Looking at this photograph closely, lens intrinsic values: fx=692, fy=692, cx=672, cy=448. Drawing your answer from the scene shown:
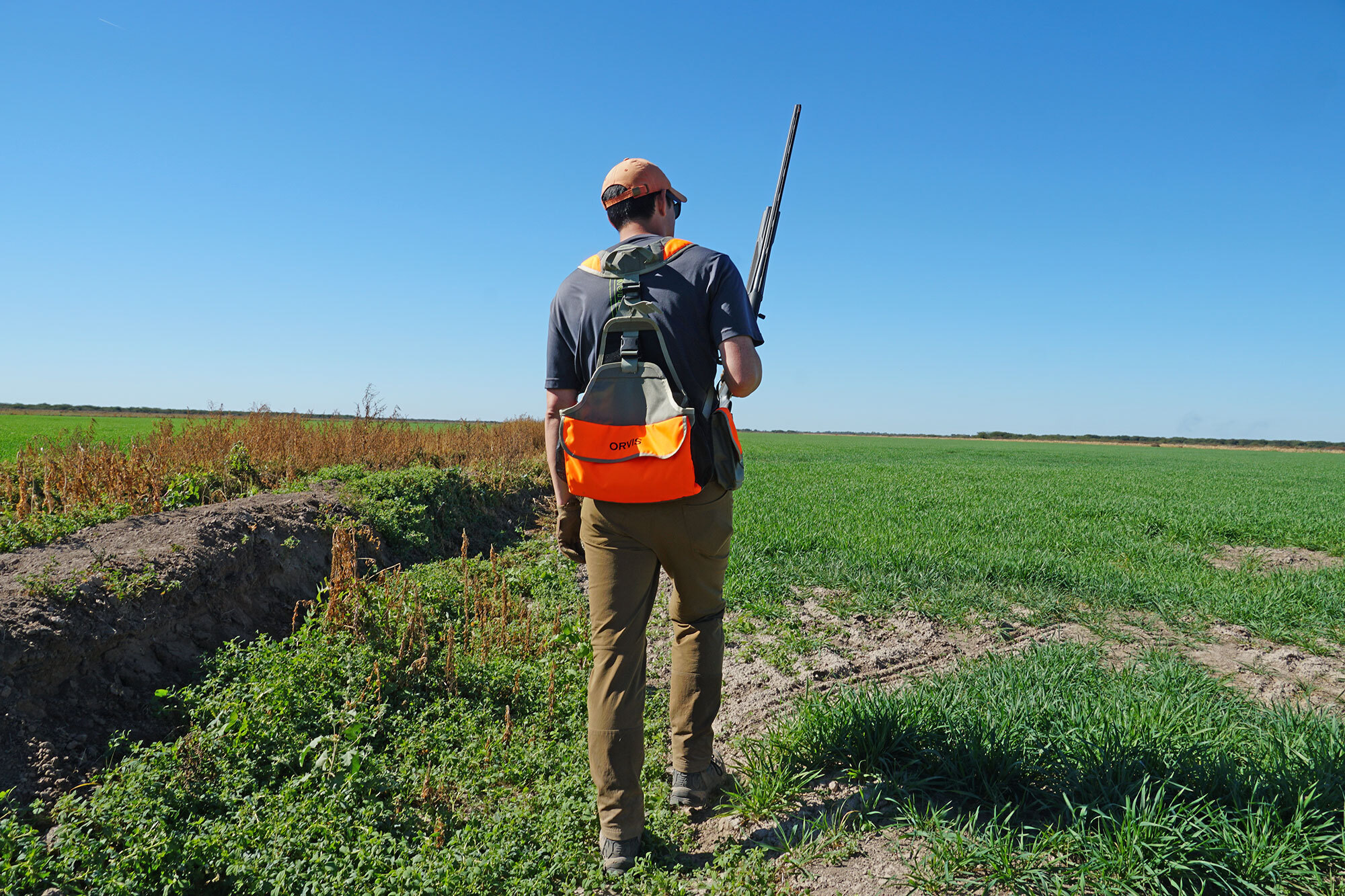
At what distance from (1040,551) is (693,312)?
6.95m

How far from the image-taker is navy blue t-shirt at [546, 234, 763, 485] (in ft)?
8.27

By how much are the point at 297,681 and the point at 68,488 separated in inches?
192

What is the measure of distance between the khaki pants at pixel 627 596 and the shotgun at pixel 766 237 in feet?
4.13

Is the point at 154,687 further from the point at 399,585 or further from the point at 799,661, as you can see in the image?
the point at 799,661

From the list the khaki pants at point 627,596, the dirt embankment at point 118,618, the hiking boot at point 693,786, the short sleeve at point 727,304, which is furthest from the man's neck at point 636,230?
the dirt embankment at point 118,618

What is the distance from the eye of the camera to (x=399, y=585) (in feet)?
17.7

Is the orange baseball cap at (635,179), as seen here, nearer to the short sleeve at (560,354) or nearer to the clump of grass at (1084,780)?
the short sleeve at (560,354)

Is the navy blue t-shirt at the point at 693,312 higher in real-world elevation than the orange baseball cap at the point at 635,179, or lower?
lower

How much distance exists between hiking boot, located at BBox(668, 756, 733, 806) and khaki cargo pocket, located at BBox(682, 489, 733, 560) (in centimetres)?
99

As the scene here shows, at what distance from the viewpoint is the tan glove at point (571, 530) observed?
284 cm

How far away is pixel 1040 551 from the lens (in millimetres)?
7891

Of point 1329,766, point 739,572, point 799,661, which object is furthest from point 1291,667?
point 739,572

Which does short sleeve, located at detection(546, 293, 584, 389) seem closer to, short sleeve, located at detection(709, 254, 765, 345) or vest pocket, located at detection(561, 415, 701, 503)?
vest pocket, located at detection(561, 415, 701, 503)

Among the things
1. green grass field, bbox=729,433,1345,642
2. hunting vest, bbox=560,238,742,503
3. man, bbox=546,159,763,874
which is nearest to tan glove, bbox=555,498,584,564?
man, bbox=546,159,763,874
